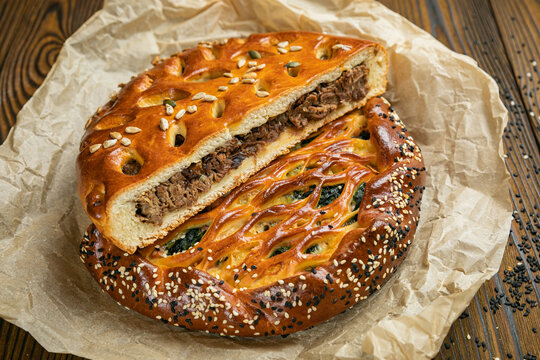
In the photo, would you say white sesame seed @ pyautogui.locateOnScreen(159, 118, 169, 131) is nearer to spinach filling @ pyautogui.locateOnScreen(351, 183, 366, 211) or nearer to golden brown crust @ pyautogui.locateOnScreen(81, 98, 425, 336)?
golden brown crust @ pyautogui.locateOnScreen(81, 98, 425, 336)

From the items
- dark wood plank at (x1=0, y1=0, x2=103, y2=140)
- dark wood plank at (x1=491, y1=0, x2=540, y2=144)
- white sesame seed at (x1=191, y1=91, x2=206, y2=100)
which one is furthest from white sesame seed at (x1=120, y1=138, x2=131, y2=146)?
dark wood plank at (x1=491, y1=0, x2=540, y2=144)

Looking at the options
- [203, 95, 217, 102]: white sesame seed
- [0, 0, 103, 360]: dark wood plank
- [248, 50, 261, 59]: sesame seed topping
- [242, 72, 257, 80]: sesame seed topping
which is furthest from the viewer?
[0, 0, 103, 360]: dark wood plank

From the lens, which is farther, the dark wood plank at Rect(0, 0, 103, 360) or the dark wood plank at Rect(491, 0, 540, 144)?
the dark wood plank at Rect(0, 0, 103, 360)

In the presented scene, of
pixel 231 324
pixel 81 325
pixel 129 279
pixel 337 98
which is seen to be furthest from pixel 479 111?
pixel 81 325

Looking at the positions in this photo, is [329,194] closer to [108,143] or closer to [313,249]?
[313,249]

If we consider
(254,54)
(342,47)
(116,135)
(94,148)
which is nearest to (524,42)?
(342,47)

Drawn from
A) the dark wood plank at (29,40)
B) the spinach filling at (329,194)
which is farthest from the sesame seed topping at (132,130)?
the dark wood plank at (29,40)
